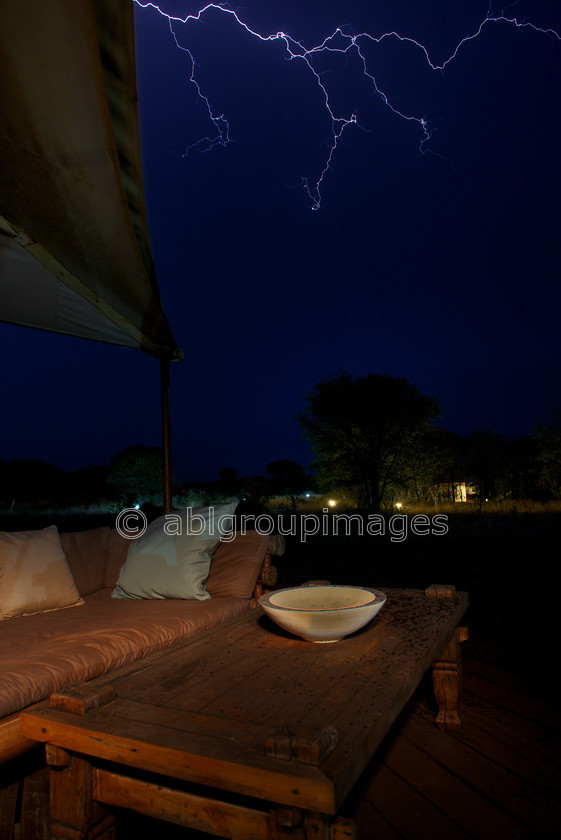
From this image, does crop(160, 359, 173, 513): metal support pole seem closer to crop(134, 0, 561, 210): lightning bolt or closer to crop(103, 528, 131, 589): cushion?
crop(103, 528, 131, 589): cushion

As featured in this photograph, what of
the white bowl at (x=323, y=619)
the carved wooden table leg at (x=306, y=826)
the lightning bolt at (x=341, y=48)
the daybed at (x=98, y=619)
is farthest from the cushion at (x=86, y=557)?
the lightning bolt at (x=341, y=48)

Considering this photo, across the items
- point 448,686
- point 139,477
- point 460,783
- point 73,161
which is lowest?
point 460,783

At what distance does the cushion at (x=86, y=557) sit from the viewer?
8.13ft

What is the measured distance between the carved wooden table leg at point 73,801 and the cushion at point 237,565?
1.44 m

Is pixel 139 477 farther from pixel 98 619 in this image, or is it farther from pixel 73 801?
pixel 73 801

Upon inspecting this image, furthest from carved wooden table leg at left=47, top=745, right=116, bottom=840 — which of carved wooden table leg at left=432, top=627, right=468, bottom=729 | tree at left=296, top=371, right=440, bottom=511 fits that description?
tree at left=296, top=371, right=440, bottom=511

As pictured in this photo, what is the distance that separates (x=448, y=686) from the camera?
183 cm

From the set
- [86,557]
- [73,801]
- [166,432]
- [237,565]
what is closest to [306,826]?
[73,801]

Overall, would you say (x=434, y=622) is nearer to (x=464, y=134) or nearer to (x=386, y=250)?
(x=464, y=134)

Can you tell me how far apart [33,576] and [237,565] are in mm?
973

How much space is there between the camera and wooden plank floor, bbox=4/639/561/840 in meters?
1.27

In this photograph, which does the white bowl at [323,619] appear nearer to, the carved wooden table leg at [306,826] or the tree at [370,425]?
the carved wooden table leg at [306,826]

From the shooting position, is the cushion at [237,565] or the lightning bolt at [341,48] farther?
the lightning bolt at [341,48]

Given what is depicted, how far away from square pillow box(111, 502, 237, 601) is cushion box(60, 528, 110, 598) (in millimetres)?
210
